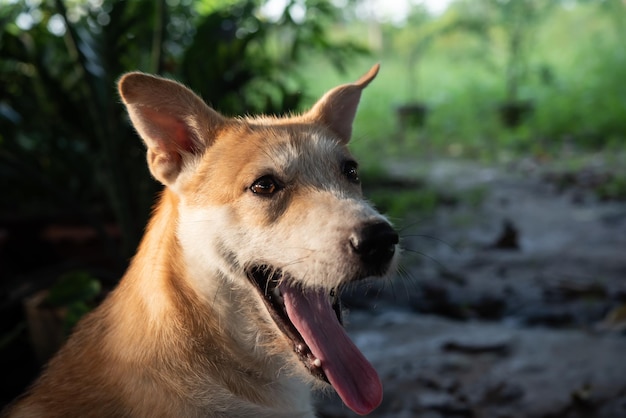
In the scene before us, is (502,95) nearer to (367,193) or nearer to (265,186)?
(367,193)

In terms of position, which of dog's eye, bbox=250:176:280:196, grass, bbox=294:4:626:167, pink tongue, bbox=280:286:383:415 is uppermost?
dog's eye, bbox=250:176:280:196

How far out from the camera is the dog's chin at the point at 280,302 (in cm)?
194

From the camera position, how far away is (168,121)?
7.06 ft

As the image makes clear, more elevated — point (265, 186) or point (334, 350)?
point (265, 186)

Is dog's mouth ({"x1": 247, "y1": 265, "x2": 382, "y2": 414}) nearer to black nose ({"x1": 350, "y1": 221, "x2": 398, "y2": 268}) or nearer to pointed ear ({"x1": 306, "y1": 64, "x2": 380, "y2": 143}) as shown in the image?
black nose ({"x1": 350, "y1": 221, "x2": 398, "y2": 268})

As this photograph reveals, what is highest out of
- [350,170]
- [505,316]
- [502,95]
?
[350,170]

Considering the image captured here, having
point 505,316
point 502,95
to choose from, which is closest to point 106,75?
point 505,316


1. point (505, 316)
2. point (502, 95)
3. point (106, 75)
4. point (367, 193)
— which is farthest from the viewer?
point (502, 95)

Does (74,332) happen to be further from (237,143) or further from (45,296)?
(45,296)

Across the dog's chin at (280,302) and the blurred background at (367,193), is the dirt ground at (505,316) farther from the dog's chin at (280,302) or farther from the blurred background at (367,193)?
the dog's chin at (280,302)

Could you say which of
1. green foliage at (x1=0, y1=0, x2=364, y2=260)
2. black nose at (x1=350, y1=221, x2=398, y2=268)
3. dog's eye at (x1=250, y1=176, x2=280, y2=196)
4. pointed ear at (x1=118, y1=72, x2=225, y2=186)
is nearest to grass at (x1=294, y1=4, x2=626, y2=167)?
green foliage at (x1=0, y1=0, x2=364, y2=260)

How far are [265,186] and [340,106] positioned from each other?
1.85ft

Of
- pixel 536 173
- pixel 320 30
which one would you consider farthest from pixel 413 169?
pixel 320 30

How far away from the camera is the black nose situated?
1793 mm
